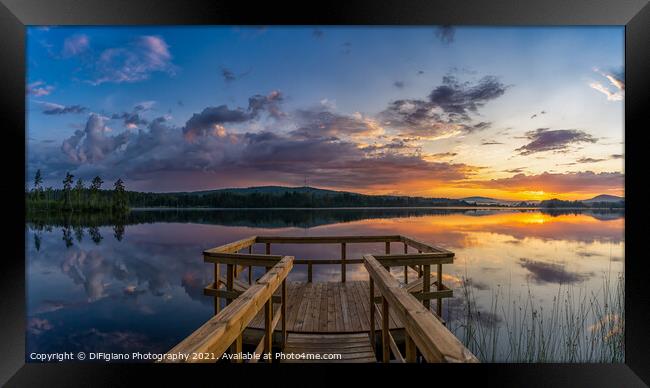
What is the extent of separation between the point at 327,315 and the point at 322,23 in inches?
128

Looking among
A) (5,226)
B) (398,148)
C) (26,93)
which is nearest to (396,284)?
(5,226)

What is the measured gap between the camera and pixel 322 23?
2480mm

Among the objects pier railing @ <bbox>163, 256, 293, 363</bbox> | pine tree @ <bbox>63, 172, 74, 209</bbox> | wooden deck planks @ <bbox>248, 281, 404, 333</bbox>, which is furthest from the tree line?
pier railing @ <bbox>163, 256, 293, 363</bbox>

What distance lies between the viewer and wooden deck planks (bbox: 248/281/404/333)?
11.8 ft

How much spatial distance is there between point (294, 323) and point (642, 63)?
3994 millimetres

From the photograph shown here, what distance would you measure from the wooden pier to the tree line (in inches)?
2072

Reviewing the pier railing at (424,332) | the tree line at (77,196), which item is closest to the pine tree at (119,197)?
the tree line at (77,196)

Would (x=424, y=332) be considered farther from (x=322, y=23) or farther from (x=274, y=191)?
(x=274, y=191)

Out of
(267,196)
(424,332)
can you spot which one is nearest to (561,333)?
(424,332)

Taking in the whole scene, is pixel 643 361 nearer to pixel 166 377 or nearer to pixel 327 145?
pixel 166 377

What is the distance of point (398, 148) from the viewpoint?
12.1 meters

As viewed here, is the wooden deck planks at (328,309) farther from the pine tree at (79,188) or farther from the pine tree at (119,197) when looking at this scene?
the pine tree at (79,188)

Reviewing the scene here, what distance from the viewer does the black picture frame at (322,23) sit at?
223cm

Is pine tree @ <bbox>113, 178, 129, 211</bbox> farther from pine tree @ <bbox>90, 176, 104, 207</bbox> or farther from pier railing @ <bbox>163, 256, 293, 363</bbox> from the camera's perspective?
pier railing @ <bbox>163, 256, 293, 363</bbox>
